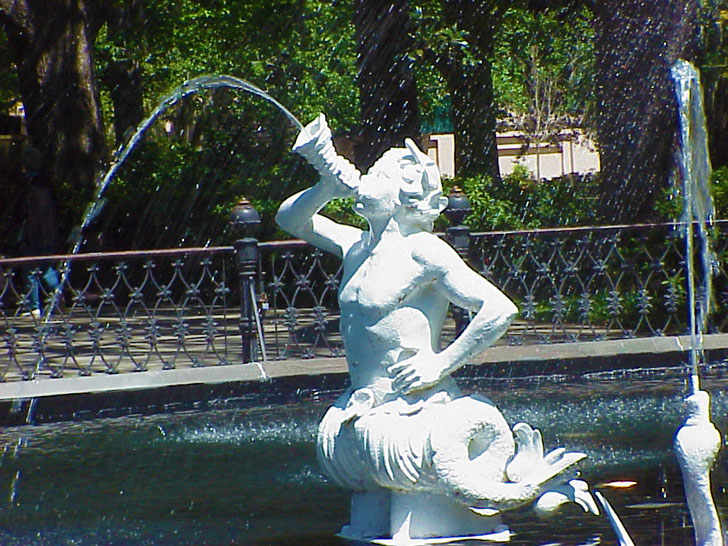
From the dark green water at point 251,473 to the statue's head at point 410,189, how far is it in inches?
53.2

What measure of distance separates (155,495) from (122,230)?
1221cm

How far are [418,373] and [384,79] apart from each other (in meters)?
14.4

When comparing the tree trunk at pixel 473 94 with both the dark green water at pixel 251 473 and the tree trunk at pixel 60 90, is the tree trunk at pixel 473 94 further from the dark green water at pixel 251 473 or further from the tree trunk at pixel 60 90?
the dark green water at pixel 251 473

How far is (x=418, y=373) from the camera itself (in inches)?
188

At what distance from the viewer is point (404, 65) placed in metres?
18.6

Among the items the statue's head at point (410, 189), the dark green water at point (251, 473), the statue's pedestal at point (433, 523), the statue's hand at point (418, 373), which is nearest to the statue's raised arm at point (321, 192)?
the statue's head at point (410, 189)

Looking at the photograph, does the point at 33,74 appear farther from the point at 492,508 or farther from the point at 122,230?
the point at 492,508

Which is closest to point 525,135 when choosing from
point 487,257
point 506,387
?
point 487,257

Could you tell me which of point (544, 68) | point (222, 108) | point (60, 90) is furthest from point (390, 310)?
point (544, 68)

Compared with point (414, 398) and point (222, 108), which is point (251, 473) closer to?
point (414, 398)

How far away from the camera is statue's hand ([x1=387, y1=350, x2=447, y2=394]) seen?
15.7ft

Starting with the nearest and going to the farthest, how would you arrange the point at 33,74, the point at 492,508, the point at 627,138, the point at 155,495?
the point at 492,508
the point at 155,495
the point at 627,138
the point at 33,74

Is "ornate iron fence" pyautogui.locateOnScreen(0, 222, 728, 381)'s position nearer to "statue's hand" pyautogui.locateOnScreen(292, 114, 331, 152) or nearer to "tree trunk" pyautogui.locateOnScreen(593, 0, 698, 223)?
"tree trunk" pyautogui.locateOnScreen(593, 0, 698, 223)

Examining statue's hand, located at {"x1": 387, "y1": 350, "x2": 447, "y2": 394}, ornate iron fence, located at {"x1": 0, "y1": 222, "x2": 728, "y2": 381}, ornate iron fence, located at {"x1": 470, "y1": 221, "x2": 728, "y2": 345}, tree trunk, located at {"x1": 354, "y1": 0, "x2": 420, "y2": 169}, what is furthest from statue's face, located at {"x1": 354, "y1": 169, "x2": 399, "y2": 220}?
tree trunk, located at {"x1": 354, "y1": 0, "x2": 420, "y2": 169}
